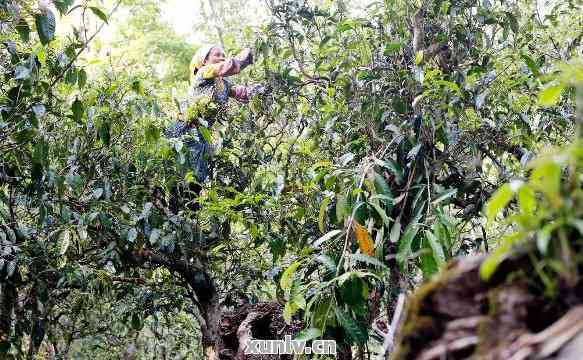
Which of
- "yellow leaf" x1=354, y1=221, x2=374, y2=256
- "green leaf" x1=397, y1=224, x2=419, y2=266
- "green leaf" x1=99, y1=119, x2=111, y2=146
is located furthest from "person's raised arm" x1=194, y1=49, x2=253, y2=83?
"green leaf" x1=397, y1=224, x2=419, y2=266

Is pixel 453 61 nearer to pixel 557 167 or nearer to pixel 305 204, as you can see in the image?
pixel 305 204

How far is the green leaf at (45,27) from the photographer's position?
6.75 feet

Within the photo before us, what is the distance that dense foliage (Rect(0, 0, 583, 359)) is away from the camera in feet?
6.89

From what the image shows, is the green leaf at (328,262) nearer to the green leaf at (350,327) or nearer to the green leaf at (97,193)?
the green leaf at (350,327)

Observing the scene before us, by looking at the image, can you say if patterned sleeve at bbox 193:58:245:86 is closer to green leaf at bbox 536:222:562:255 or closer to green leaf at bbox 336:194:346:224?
green leaf at bbox 336:194:346:224

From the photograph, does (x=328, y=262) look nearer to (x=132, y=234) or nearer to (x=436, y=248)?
(x=436, y=248)

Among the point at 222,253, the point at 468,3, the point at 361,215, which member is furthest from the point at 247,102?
the point at 361,215

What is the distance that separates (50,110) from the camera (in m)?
2.88

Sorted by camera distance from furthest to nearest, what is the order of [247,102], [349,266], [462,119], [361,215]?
[247,102], [462,119], [361,215], [349,266]

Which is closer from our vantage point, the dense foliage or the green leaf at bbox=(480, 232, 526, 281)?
the green leaf at bbox=(480, 232, 526, 281)

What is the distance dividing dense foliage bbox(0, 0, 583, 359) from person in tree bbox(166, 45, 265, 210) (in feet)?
0.31

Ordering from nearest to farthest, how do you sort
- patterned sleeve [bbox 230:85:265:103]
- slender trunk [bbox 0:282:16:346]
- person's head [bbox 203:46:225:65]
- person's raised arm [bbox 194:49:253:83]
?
slender trunk [bbox 0:282:16:346] → patterned sleeve [bbox 230:85:265:103] → person's raised arm [bbox 194:49:253:83] → person's head [bbox 203:46:225:65]

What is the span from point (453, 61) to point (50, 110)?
1.97 metres

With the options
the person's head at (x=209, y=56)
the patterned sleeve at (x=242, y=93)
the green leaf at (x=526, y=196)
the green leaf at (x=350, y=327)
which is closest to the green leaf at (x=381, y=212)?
the green leaf at (x=350, y=327)
